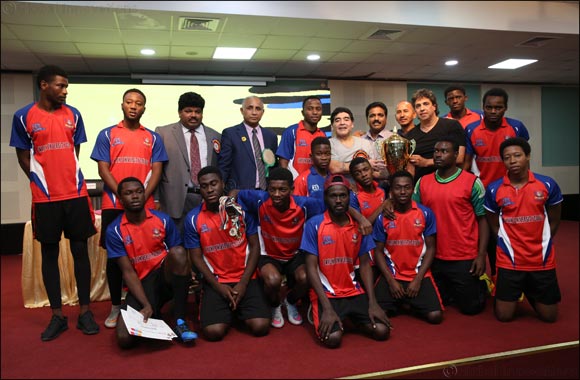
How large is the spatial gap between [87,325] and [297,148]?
72.0 inches

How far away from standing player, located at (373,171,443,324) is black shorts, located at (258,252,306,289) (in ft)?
1.67

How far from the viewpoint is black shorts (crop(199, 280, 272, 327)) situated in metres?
2.53

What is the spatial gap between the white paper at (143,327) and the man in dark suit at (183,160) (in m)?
0.81

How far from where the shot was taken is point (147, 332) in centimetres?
223

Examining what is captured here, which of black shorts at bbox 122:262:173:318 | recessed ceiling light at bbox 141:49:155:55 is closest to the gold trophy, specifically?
black shorts at bbox 122:262:173:318

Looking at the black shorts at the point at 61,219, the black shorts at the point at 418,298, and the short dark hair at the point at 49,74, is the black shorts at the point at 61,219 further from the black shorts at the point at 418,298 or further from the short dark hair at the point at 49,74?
the black shorts at the point at 418,298

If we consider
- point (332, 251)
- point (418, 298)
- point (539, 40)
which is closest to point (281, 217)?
point (332, 251)

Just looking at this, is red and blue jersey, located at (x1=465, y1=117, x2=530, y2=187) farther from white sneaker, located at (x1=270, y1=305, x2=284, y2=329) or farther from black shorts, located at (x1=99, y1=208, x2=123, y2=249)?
black shorts, located at (x1=99, y1=208, x2=123, y2=249)

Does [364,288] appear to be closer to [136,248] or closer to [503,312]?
[503,312]

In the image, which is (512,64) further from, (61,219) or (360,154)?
(61,219)

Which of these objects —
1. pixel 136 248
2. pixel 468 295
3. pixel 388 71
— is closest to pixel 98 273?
pixel 136 248

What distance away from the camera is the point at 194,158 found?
3.04 metres

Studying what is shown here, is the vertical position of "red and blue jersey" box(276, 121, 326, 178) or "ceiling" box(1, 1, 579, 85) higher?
"ceiling" box(1, 1, 579, 85)

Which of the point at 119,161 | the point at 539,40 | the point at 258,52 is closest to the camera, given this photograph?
the point at 539,40
